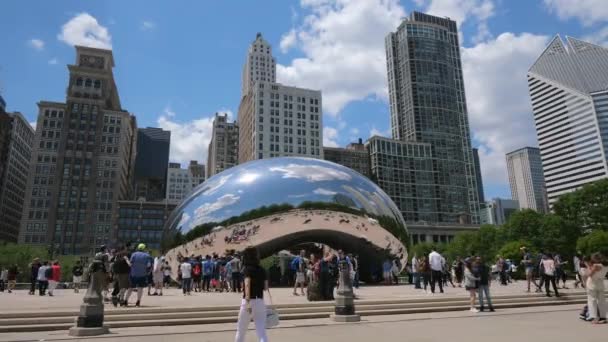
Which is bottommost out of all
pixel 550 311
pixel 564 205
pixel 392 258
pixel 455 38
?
pixel 550 311

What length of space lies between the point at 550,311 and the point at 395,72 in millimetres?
158345

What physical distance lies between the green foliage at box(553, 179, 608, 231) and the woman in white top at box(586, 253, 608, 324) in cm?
5527

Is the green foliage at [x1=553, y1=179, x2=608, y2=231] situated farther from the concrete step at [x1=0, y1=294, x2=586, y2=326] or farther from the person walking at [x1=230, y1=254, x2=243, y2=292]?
the person walking at [x1=230, y1=254, x2=243, y2=292]

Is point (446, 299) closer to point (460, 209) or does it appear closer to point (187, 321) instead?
point (187, 321)

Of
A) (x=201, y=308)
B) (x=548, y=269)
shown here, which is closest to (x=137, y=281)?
(x=201, y=308)

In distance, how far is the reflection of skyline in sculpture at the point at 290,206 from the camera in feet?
58.7

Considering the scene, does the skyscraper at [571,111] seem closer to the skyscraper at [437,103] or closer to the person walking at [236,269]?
the skyscraper at [437,103]

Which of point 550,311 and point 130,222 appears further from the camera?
point 130,222

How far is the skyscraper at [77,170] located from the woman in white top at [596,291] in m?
109

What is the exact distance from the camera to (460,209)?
460 ft

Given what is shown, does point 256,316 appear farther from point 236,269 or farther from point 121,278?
point 236,269

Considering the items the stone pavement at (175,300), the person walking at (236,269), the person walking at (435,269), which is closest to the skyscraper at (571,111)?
the person walking at (435,269)

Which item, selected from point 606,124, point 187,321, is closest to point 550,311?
point 187,321

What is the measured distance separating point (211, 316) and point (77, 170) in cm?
11289
